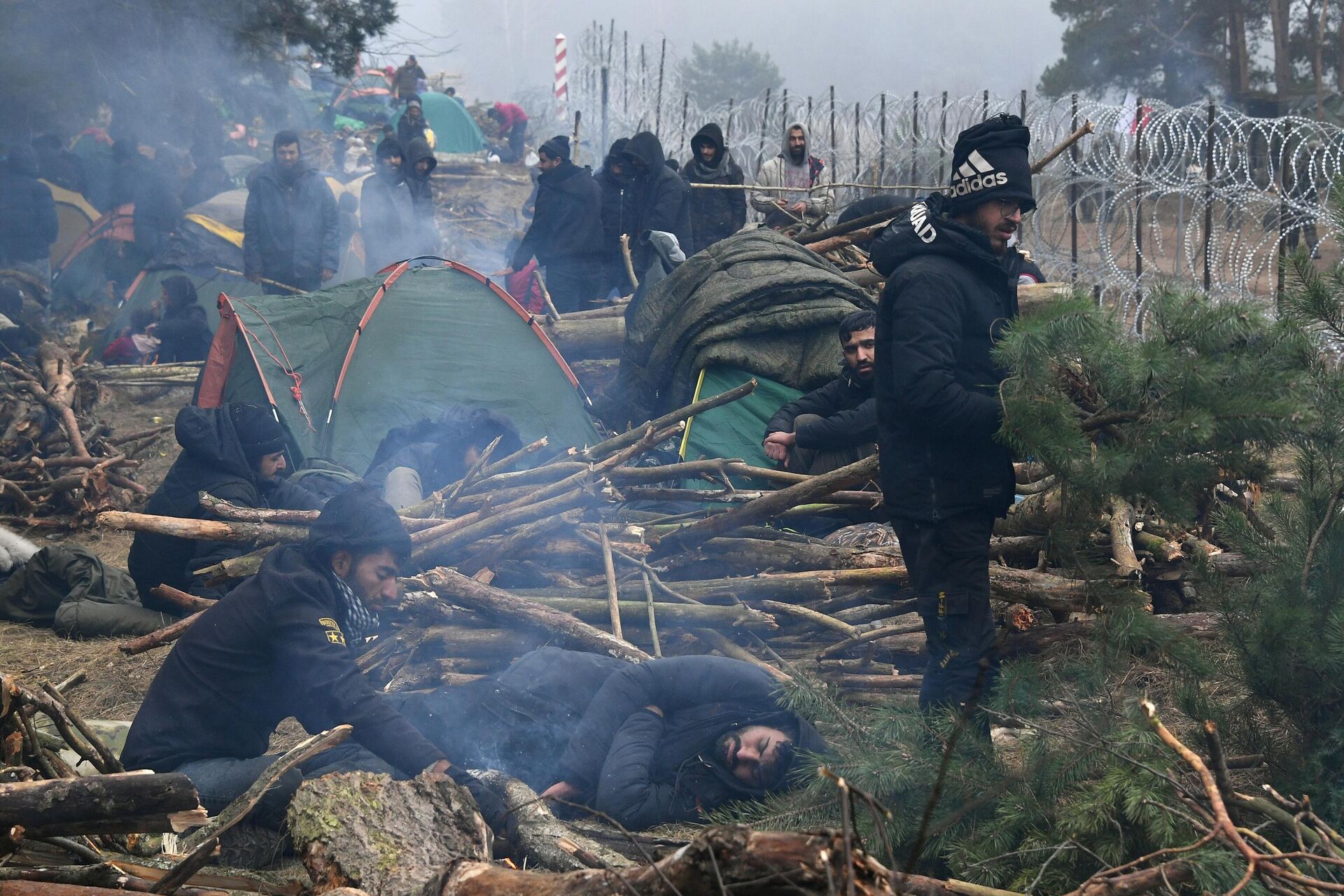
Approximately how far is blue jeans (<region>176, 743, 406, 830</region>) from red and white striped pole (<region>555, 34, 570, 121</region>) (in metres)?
21.6

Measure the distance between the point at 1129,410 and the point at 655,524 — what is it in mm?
3109

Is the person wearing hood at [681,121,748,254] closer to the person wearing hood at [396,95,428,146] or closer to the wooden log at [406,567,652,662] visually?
the wooden log at [406,567,652,662]

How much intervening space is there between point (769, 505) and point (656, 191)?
18.0 feet

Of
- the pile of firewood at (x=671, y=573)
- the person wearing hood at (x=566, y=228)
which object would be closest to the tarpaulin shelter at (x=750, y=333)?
the pile of firewood at (x=671, y=573)

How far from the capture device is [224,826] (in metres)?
2.59

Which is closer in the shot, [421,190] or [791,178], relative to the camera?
[791,178]

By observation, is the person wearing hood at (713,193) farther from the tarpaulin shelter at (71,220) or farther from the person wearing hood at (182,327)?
the tarpaulin shelter at (71,220)

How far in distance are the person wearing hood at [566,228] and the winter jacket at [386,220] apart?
2892 millimetres

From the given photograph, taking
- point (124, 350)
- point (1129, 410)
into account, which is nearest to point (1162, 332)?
point (1129, 410)

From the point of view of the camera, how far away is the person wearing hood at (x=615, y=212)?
10086 millimetres

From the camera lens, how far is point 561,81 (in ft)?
81.4

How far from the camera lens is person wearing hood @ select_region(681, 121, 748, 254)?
10.8 m

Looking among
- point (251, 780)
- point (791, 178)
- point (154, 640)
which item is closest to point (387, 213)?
point (791, 178)

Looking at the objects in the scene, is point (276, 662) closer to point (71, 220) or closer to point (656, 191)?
point (656, 191)
